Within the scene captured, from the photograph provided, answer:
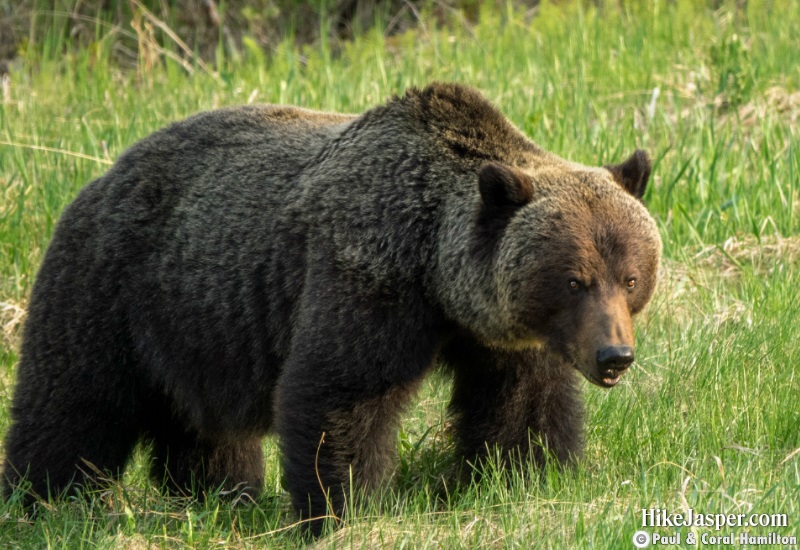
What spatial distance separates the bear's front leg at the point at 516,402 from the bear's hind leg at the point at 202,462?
1648mm

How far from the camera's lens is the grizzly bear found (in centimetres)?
523

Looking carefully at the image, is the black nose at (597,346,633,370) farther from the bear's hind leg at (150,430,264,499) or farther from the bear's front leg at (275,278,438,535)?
the bear's hind leg at (150,430,264,499)

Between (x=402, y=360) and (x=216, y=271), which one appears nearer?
(x=402, y=360)

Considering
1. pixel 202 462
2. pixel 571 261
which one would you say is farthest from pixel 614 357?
pixel 202 462

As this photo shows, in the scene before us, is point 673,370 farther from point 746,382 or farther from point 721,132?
point 721,132

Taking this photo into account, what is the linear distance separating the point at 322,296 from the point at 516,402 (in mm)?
1078

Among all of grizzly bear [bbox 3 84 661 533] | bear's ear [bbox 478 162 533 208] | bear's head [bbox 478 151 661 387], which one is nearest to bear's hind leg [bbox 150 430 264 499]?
grizzly bear [bbox 3 84 661 533]

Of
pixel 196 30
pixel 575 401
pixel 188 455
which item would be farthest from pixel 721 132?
pixel 196 30

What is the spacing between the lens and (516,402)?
5.73m

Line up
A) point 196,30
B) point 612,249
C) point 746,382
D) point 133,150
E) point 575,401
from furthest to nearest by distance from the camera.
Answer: point 196,30 < point 133,150 < point 746,382 < point 575,401 < point 612,249

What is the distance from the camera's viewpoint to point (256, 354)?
6.02 metres

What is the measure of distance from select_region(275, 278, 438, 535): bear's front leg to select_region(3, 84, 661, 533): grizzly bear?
10mm

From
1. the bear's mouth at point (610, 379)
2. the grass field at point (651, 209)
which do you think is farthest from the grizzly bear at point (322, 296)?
the grass field at point (651, 209)

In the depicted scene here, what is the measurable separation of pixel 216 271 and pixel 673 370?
2.60 metres
